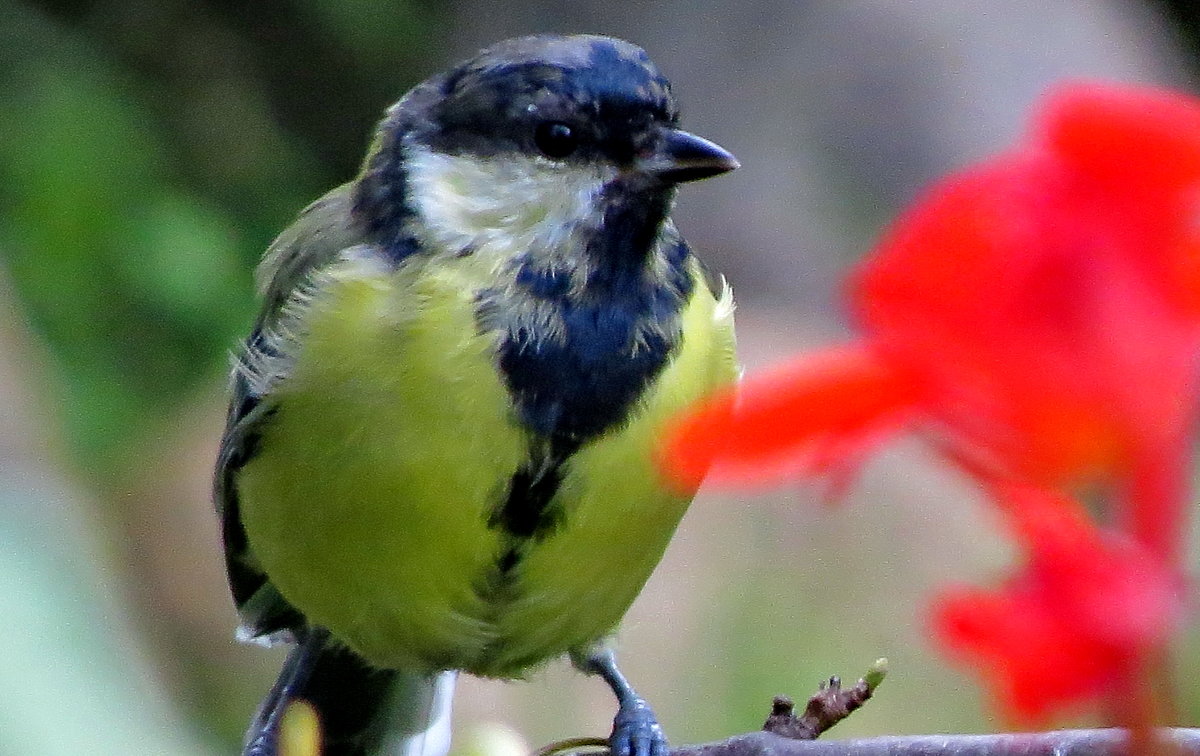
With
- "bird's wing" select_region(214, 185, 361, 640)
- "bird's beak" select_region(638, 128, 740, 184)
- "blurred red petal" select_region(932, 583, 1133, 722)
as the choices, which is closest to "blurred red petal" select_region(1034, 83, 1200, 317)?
"blurred red petal" select_region(932, 583, 1133, 722)

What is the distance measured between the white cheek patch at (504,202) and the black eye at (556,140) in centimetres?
1

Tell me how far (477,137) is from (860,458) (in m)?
1.67

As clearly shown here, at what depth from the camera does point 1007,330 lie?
1.57ft

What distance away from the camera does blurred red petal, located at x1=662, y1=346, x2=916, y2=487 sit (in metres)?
0.45

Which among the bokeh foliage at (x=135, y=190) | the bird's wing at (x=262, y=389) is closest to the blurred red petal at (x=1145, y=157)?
the bird's wing at (x=262, y=389)

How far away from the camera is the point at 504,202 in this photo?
205cm

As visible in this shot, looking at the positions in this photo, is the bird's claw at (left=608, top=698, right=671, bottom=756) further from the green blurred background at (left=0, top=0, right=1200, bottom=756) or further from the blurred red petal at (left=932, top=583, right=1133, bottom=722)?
the blurred red petal at (left=932, top=583, right=1133, bottom=722)

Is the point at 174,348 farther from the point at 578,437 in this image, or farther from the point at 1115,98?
the point at 1115,98

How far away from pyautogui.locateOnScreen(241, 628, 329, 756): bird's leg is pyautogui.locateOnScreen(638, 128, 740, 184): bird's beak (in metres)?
1.16

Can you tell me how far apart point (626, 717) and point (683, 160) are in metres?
1.04

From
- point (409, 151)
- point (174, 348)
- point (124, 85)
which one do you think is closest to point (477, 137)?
point (409, 151)

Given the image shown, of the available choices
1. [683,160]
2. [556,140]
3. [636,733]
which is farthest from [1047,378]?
[636,733]

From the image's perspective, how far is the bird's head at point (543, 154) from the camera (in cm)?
196

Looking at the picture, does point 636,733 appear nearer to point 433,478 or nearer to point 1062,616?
point 433,478
